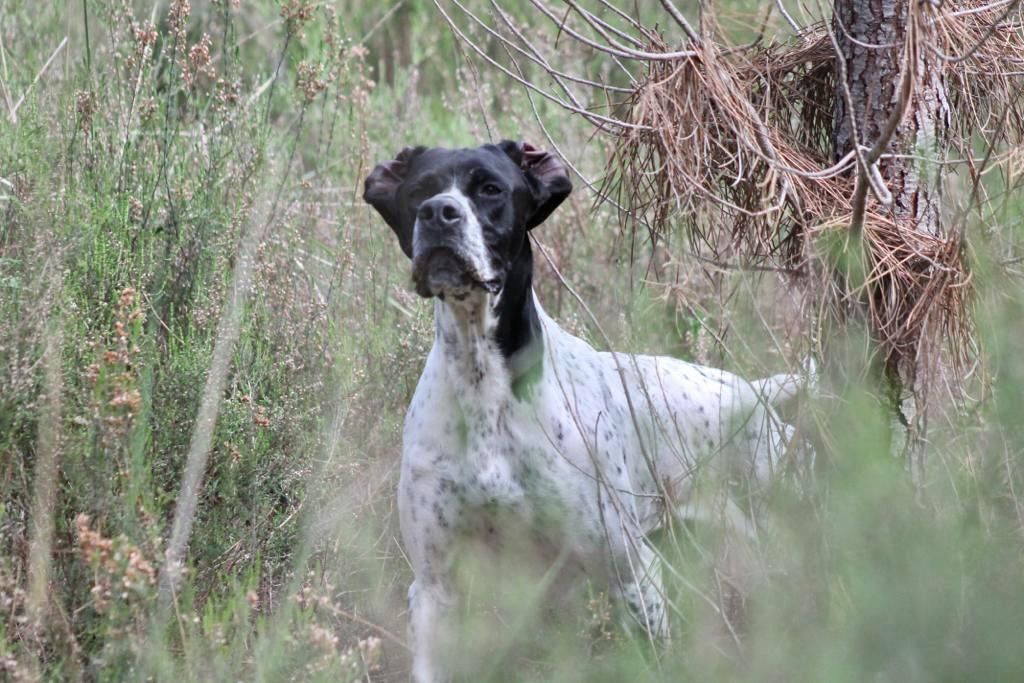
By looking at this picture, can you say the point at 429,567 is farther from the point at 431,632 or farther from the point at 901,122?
the point at 901,122

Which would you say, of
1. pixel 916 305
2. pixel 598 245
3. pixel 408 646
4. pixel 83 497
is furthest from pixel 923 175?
pixel 598 245

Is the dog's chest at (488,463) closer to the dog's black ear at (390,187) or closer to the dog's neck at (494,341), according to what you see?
Answer: the dog's neck at (494,341)

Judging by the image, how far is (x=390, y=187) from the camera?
399 cm

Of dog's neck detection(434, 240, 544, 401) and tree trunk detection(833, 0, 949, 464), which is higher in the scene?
tree trunk detection(833, 0, 949, 464)

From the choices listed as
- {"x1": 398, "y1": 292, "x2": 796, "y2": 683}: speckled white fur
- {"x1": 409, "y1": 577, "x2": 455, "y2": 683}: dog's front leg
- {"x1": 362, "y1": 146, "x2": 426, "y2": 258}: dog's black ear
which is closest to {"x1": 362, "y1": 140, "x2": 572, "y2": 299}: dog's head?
{"x1": 362, "y1": 146, "x2": 426, "y2": 258}: dog's black ear

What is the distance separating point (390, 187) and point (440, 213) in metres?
0.44

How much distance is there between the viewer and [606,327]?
16.9ft

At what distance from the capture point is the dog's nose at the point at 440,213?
3.59 metres

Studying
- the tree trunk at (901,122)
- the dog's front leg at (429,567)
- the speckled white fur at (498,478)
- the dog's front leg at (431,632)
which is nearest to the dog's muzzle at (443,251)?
the speckled white fur at (498,478)

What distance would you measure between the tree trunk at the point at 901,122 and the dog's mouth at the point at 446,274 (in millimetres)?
995

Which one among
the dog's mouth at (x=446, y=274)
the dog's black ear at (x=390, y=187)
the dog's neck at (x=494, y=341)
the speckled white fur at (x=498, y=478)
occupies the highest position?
the dog's black ear at (x=390, y=187)

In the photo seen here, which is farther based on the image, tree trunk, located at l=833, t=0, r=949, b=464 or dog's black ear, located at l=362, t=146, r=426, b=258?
dog's black ear, located at l=362, t=146, r=426, b=258

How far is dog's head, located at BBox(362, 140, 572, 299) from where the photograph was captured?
142 inches

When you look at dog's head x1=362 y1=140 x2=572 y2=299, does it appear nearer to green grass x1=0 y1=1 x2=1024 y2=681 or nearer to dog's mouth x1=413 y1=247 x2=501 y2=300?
dog's mouth x1=413 y1=247 x2=501 y2=300
